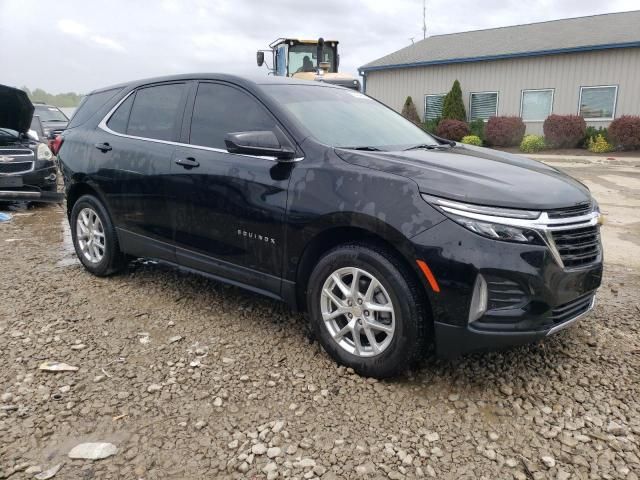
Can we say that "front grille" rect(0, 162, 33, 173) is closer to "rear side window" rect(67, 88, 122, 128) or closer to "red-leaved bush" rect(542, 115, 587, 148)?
"rear side window" rect(67, 88, 122, 128)

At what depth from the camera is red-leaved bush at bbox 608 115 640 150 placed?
54.7 feet

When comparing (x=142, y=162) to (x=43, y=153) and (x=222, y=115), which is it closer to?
(x=222, y=115)

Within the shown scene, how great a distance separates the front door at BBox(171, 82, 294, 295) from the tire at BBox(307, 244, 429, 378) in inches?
15.0

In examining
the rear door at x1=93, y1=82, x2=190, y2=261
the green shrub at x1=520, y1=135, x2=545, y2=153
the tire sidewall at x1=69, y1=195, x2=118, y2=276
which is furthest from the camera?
the green shrub at x1=520, y1=135, x2=545, y2=153

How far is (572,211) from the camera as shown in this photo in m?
2.72

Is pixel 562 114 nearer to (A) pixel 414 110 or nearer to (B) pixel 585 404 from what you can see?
(A) pixel 414 110

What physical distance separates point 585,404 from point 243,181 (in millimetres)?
2332

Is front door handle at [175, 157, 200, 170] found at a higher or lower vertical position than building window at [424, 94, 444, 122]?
lower

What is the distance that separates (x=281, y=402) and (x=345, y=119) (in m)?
1.95

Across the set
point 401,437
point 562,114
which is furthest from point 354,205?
point 562,114

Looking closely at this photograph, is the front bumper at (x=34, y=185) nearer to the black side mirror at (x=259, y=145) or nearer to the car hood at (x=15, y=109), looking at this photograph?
the car hood at (x=15, y=109)

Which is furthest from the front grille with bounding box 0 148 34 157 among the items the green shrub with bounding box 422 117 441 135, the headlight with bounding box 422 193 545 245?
the green shrub with bounding box 422 117 441 135

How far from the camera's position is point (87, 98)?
4.90 meters

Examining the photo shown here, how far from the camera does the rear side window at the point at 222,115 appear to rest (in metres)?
3.43
